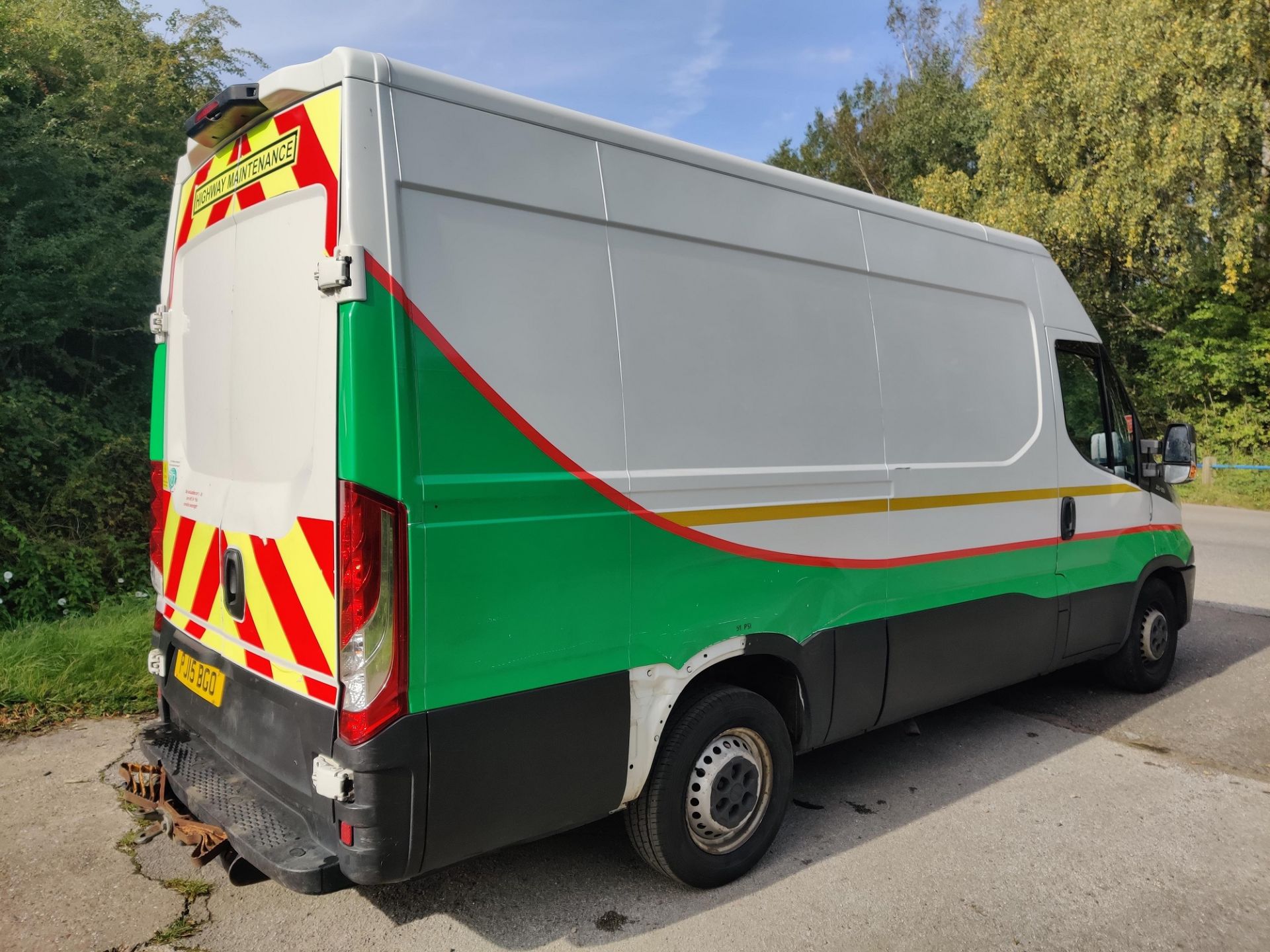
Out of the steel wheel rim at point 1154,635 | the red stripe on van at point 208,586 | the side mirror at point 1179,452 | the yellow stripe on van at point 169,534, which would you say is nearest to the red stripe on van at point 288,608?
the red stripe on van at point 208,586

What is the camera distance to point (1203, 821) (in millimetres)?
4062

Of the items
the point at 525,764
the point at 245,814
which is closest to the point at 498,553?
the point at 525,764

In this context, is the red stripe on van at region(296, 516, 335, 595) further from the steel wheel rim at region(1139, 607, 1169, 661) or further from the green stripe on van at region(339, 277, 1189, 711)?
the steel wheel rim at region(1139, 607, 1169, 661)

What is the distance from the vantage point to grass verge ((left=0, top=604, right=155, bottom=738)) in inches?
193

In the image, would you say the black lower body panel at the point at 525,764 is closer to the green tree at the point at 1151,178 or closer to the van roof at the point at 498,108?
the van roof at the point at 498,108

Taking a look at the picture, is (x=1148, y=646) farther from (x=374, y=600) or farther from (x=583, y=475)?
(x=374, y=600)

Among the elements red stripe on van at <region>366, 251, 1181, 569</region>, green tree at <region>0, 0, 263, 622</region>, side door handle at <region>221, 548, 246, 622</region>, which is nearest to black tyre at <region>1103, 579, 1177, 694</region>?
red stripe on van at <region>366, 251, 1181, 569</region>

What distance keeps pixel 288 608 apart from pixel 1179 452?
505cm

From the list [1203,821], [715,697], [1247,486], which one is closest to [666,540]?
[715,697]

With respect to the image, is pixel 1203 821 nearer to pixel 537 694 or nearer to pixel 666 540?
pixel 666 540

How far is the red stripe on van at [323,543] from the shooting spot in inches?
104

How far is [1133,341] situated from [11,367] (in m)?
20.5

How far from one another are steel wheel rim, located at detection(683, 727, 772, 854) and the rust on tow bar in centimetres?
154

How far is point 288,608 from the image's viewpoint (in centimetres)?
Answer: 284
